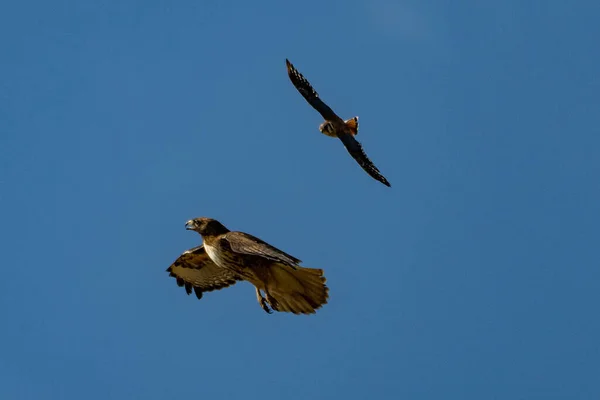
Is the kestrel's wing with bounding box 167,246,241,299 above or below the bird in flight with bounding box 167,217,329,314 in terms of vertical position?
above

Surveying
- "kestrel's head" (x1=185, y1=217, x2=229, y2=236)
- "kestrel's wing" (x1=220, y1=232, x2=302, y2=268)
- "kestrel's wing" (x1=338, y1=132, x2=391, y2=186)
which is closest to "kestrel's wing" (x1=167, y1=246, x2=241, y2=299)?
"kestrel's head" (x1=185, y1=217, x2=229, y2=236)

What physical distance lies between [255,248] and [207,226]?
141 cm

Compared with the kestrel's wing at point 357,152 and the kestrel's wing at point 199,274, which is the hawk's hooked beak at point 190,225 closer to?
the kestrel's wing at point 199,274

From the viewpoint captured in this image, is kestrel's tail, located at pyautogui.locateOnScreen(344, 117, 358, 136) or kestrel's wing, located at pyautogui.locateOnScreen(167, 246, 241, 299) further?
kestrel's tail, located at pyautogui.locateOnScreen(344, 117, 358, 136)

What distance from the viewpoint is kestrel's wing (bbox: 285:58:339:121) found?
17891 millimetres

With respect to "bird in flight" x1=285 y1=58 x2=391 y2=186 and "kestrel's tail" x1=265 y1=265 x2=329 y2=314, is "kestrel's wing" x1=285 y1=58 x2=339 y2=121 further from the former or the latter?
"kestrel's tail" x1=265 y1=265 x2=329 y2=314

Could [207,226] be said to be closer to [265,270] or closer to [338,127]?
[265,270]

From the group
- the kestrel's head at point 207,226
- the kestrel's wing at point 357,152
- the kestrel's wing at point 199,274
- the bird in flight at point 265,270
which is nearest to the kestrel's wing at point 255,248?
the bird in flight at point 265,270

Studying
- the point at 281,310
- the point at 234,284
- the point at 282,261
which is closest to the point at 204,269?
the point at 234,284

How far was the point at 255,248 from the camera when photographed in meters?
12.7

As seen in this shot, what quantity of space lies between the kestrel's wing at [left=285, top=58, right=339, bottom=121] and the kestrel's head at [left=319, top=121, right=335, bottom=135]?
0.09 m

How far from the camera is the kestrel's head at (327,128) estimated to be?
1786 centimetres

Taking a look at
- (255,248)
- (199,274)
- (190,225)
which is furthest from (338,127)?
(255,248)

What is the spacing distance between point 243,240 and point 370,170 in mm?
5038
